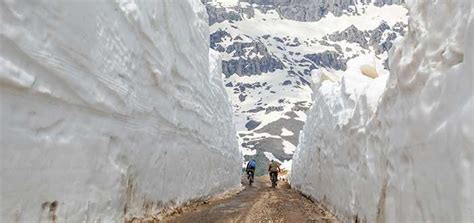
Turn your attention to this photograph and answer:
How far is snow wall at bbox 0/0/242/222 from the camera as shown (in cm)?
456

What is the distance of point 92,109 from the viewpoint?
20.1ft

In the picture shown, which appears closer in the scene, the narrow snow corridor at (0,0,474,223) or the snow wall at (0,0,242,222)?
the narrow snow corridor at (0,0,474,223)

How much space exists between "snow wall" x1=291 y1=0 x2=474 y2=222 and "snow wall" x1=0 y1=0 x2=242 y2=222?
364cm

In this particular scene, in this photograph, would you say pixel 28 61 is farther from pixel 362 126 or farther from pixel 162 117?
pixel 362 126

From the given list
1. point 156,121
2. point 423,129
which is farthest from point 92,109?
point 423,129

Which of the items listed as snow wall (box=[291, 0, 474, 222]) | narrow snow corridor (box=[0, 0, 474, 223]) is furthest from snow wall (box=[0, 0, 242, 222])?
snow wall (box=[291, 0, 474, 222])

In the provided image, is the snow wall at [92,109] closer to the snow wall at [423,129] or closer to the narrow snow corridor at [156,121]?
the narrow snow corridor at [156,121]

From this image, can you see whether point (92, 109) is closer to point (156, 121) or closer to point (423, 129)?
point (156, 121)

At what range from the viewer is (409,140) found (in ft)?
16.8

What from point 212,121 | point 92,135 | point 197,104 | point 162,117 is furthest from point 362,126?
point 212,121

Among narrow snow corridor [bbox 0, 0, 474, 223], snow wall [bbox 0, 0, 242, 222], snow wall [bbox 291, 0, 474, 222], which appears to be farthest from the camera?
snow wall [bbox 0, 0, 242, 222]

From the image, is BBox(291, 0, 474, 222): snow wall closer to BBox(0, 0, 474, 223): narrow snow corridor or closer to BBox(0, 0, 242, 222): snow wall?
BBox(0, 0, 474, 223): narrow snow corridor

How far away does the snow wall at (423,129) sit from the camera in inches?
142

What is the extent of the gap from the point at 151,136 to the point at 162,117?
0.85 metres
